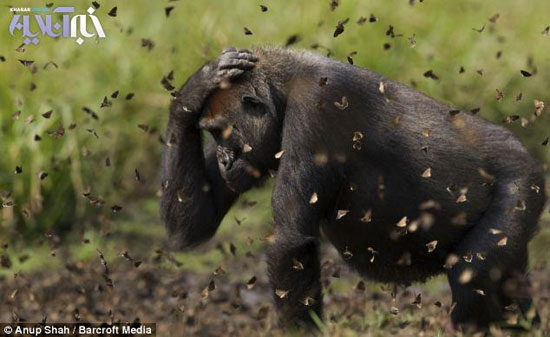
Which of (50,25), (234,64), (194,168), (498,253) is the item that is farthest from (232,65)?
(50,25)

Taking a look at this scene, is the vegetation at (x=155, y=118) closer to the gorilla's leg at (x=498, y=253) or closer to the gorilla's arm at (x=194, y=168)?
the gorilla's arm at (x=194, y=168)

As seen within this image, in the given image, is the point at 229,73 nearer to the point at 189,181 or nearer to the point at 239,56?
the point at 239,56

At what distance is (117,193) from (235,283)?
2015 millimetres

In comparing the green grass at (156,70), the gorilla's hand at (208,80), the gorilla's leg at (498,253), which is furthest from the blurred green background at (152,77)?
the gorilla's leg at (498,253)

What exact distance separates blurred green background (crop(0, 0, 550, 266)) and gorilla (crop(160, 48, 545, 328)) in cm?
319

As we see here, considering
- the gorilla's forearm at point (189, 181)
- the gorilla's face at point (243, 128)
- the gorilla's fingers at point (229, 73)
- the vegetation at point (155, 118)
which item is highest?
the gorilla's fingers at point (229, 73)

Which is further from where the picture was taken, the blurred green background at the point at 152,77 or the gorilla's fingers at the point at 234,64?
the blurred green background at the point at 152,77

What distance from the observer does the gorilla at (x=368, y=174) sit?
4844 millimetres

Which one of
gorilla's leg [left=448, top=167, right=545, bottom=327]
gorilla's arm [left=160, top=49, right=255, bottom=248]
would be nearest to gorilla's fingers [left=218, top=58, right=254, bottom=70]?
gorilla's arm [left=160, top=49, right=255, bottom=248]

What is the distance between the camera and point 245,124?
5078mm

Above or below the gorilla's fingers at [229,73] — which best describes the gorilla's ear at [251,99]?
below

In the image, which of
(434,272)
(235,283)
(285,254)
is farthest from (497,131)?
(235,283)

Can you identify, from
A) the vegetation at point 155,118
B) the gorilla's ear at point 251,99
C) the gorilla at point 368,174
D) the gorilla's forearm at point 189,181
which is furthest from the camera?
the vegetation at point 155,118

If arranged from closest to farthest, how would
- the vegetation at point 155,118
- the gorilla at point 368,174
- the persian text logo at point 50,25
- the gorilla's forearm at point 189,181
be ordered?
the gorilla at point 368,174
the gorilla's forearm at point 189,181
the vegetation at point 155,118
the persian text logo at point 50,25
